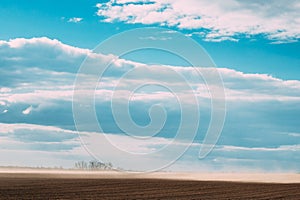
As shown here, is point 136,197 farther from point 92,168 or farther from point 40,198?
point 92,168

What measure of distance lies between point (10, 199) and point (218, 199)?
40.4 ft

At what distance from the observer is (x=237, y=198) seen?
108 ft

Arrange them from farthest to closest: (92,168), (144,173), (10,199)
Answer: (92,168)
(144,173)
(10,199)

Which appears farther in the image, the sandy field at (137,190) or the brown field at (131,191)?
the sandy field at (137,190)

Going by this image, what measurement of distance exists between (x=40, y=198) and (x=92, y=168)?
8022 cm

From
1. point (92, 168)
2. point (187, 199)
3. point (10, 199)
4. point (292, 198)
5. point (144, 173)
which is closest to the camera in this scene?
point (10, 199)

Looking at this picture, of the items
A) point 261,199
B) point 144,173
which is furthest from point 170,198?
point 144,173

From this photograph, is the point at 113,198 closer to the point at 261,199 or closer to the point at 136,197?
the point at 136,197

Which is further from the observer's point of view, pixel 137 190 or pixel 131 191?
pixel 137 190

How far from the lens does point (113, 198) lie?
102ft

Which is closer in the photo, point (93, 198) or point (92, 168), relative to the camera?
point (93, 198)

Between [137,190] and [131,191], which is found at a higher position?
[137,190]

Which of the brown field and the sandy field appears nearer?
the brown field

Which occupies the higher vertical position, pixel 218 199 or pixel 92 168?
pixel 92 168
